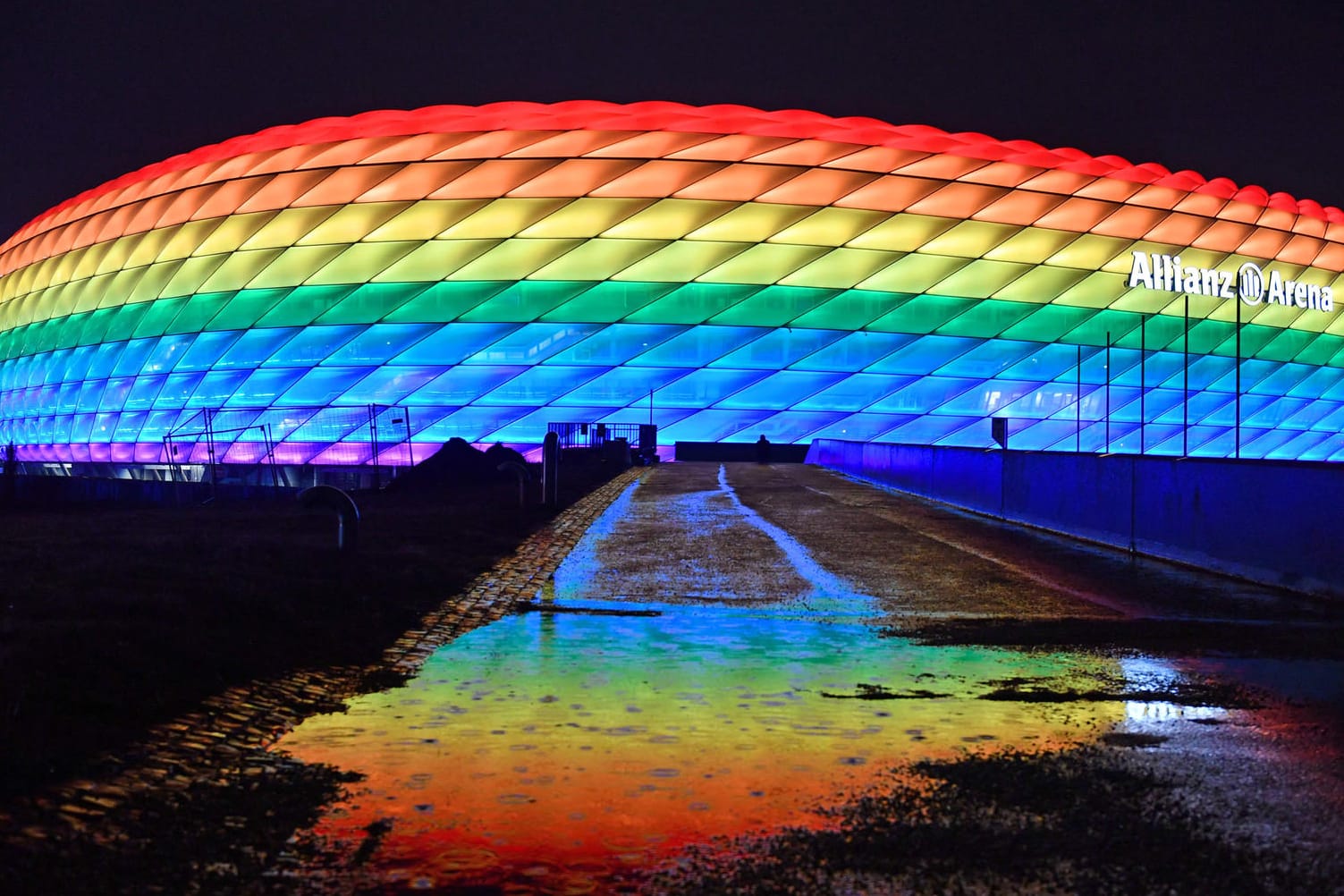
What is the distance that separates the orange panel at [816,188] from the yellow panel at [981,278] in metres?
4.26

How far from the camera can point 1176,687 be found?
601 cm

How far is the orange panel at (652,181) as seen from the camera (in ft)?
128

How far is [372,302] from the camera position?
40.2m

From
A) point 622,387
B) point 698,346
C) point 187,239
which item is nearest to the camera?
point 698,346

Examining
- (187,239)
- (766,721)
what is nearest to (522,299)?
(187,239)

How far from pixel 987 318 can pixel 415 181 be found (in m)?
18.3

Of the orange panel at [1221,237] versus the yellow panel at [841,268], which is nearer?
the yellow panel at [841,268]

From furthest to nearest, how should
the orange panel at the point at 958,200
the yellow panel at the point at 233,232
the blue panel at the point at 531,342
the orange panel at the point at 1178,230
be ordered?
the orange panel at the point at 1178,230, the yellow panel at the point at 233,232, the blue panel at the point at 531,342, the orange panel at the point at 958,200

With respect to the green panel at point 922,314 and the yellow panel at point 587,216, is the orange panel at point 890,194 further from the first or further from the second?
the yellow panel at point 587,216

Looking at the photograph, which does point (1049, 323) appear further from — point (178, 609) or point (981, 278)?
point (178, 609)

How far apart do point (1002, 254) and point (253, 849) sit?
39727 millimetres

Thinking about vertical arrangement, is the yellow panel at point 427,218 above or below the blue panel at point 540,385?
above

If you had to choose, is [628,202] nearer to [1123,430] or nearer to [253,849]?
[1123,430]

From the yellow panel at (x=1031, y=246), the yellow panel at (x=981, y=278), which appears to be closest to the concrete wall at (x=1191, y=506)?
the yellow panel at (x=981, y=278)
